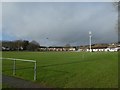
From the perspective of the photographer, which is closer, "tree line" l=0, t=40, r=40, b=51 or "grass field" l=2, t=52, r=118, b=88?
"grass field" l=2, t=52, r=118, b=88

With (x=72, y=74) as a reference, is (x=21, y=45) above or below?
above

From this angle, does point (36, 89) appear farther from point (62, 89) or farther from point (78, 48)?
point (78, 48)

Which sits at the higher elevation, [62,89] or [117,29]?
[117,29]

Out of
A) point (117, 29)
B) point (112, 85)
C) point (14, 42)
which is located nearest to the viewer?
point (112, 85)

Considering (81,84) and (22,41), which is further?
(22,41)

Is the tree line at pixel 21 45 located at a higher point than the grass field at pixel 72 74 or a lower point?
higher

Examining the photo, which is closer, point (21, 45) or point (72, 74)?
point (72, 74)

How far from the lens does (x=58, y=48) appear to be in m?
190

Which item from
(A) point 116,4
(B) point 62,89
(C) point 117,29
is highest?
(A) point 116,4

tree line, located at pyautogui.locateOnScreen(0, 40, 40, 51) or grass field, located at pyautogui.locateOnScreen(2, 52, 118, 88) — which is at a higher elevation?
tree line, located at pyautogui.locateOnScreen(0, 40, 40, 51)

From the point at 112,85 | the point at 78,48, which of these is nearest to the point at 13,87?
the point at 112,85

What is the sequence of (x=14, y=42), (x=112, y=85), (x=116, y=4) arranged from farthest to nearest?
(x=14, y=42), (x=116, y=4), (x=112, y=85)

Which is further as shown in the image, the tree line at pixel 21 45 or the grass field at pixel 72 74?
the tree line at pixel 21 45

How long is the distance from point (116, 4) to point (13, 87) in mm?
15384
